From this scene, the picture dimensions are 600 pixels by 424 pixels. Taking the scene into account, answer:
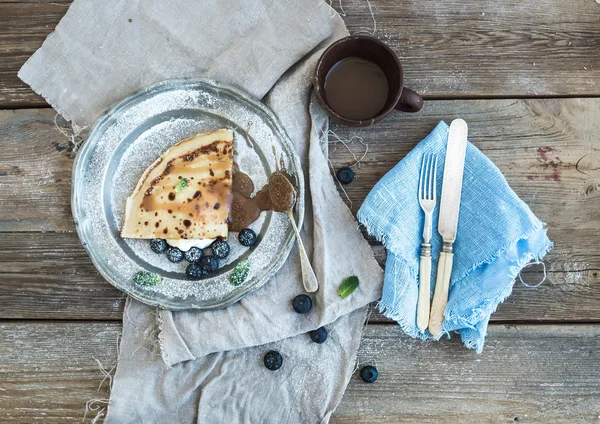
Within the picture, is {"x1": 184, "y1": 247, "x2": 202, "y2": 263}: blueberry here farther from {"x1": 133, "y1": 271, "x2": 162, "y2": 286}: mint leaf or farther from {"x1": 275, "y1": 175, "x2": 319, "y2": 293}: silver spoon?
{"x1": 275, "y1": 175, "x2": 319, "y2": 293}: silver spoon

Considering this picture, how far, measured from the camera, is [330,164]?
2195mm

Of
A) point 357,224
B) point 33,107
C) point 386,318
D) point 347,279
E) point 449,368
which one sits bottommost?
point 449,368

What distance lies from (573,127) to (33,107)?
7.19 feet

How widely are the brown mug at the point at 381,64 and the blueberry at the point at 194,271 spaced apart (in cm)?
77

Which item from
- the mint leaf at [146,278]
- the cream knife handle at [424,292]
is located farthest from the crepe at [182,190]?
the cream knife handle at [424,292]

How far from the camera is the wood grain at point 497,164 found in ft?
7.20

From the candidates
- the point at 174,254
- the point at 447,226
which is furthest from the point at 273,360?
the point at 447,226

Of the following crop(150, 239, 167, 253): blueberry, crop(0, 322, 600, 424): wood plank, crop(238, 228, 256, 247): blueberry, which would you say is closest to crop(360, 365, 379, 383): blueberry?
crop(0, 322, 600, 424): wood plank

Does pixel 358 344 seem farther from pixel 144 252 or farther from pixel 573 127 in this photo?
pixel 573 127

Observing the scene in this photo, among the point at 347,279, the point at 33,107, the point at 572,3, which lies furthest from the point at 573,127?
the point at 33,107

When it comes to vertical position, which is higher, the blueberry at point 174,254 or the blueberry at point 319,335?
the blueberry at point 174,254

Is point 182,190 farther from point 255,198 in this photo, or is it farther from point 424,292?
point 424,292

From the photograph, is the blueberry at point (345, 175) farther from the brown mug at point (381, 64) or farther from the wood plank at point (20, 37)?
the wood plank at point (20, 37)

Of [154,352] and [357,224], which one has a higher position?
[357,224]
